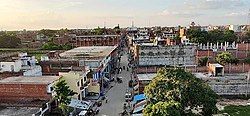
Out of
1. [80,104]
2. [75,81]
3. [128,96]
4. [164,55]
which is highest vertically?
[164,55]

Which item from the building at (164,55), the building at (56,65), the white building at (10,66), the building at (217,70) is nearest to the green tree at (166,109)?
the building at (56,65)

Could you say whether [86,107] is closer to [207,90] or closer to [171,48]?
[207,90]

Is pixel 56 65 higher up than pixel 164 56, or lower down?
lower down

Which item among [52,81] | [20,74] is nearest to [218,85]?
[52,81]

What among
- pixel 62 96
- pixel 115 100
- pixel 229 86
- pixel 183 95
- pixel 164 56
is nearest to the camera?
pixel 183 95

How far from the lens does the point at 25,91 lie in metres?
33.4

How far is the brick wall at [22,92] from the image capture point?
3309 cm

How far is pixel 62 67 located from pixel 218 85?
21363 millimetres

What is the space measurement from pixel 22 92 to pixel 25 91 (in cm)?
37

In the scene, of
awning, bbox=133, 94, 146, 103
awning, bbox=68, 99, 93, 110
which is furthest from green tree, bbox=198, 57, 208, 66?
awning, bbox=68, 99, 93, 110

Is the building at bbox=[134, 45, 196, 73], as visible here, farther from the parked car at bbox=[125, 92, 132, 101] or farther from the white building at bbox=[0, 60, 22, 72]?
the white building at bbox=[0, 60, 22, 72]

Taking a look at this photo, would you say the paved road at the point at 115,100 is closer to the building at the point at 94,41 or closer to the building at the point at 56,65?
the building at the point at 56,65

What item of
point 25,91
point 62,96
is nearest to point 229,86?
point 62,96

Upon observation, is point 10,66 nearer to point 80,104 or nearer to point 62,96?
point 80,104
